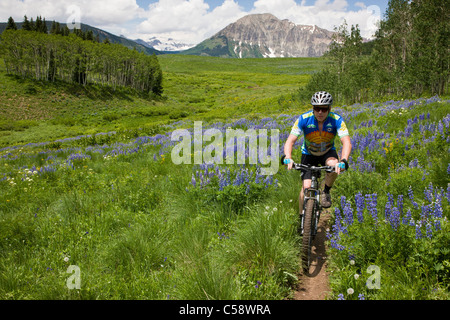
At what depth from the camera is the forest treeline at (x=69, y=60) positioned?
6397 cm

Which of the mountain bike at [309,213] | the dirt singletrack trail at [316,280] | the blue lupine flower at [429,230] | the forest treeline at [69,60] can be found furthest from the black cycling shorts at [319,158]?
the forest treeline at [69,60]

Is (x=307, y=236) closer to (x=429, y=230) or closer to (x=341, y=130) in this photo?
(x=429, y=230)

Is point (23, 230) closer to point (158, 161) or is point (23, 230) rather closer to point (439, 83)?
point (158, 161)

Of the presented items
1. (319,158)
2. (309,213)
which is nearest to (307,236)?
(309,213)

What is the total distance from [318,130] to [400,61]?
44.5 meters

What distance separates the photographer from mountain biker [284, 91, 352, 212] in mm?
4336

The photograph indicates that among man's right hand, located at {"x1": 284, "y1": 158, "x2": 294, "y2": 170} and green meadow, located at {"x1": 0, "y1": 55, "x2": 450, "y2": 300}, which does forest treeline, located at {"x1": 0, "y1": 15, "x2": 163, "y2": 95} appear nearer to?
green meadow, located at {"x1": 0, "y1": 55, "x2": 450, "y2": 300}

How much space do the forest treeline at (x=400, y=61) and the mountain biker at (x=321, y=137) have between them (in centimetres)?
2952

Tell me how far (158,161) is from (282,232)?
5953 millimetres

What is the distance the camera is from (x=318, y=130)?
4.65 meters

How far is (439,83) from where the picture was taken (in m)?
28.8

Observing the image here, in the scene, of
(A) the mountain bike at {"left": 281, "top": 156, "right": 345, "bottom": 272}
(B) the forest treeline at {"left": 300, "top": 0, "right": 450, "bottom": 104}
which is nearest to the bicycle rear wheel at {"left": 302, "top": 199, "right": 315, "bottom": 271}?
(A) the mountain bike at {"left": 281, "top": 156, "right": 345, "bottom": 272}
